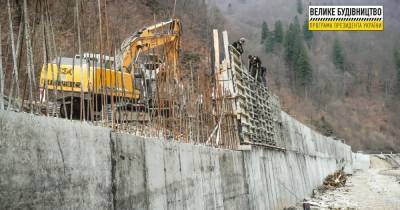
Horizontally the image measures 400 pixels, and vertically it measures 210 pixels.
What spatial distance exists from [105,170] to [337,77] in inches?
3742

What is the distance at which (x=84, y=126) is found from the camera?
2.55 m

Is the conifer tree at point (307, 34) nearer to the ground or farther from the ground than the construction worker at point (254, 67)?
farther from the ground

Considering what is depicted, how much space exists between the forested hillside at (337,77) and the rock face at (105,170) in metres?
45.3

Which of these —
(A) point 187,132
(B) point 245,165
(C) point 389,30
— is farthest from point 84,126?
(C) point 389,30

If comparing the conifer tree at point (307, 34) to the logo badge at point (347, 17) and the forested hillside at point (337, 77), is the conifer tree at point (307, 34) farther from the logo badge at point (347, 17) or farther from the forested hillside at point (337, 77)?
the logo badge at point (347, 17)

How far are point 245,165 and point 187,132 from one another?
76.8 inches

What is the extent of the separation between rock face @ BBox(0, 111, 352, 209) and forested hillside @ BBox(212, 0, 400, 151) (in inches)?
1783

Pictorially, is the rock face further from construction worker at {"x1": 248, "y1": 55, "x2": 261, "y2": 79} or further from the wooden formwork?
construction worker at {"x1": 248, "y1": 55, "x2": 261, "y2": 79}

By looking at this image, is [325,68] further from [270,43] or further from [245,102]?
[245,102]

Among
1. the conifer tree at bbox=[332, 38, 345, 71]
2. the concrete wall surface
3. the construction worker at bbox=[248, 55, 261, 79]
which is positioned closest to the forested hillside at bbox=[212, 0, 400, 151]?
the conifer tree at bbox=[332, 38, 345, 71]

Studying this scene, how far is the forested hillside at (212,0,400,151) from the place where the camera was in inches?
2557

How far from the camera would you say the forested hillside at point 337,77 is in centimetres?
6494

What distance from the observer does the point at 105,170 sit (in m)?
2.74

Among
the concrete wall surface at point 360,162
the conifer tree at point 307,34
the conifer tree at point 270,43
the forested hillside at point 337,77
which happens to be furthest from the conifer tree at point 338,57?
the concrete wall surface at point 360,162
